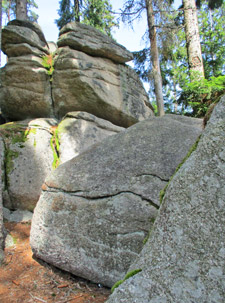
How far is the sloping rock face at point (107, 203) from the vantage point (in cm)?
303

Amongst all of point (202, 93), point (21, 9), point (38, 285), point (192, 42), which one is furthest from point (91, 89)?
point (21, 9)

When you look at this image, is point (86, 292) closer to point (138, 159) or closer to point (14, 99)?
point (138, 159)

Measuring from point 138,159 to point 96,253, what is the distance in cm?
146

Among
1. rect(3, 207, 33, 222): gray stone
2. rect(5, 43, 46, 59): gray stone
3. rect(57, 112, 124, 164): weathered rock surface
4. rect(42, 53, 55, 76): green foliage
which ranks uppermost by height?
rect(5, 43, 46, 59): gray stone

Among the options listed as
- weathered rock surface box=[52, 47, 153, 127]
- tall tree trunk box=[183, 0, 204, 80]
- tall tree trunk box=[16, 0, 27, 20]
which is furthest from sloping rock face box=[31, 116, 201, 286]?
tall tree trunk box=[16, 0, 27, 20]

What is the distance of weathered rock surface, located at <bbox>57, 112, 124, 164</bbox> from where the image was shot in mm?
6629

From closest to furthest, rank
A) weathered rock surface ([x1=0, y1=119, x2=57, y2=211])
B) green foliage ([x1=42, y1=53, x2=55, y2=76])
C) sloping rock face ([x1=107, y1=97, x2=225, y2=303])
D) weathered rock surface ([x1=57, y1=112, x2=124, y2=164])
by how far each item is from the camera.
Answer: sloping rock face ([x1=107, y1=97, x2=225, y2=303]) → weathered rock surface ([x1=0, y1=119, x2=57, y2=211]) → weathered rock surface ([x1=57, y1=112, x2=124, y2=164]) → green foliage ([x1=42, y1=53, x2=55, y2=76])

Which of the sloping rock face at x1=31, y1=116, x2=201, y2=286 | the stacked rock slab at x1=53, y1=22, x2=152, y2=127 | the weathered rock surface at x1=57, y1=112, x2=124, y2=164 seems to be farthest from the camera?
the stacked rock slab at x1=53, y1=22, x2=152, y2=127

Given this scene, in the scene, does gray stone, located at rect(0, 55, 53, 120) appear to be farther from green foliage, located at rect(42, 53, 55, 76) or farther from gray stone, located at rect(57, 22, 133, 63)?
gray stone, located at rect(57, 22, 133, 63)

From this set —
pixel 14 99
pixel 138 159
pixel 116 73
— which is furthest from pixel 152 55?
pixel 138 159

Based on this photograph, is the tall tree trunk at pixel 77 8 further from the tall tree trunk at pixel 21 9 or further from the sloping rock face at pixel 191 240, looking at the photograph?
the sloping rock face at pixel 191 240

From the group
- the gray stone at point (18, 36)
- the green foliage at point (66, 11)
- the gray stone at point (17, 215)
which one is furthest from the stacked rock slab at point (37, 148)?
the green foliage at point (66, 11)

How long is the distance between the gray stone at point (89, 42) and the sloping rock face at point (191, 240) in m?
7.35

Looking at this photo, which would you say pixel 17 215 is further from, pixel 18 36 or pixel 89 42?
pixel 89 42
